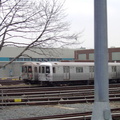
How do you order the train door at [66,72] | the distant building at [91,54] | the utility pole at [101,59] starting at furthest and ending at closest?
the distant building at [91,54] < the train door at [66,72] < the utility pole at [101,59]

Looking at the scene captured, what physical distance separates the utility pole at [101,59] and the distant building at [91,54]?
6212 cm

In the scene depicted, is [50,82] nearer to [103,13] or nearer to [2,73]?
[103,13]

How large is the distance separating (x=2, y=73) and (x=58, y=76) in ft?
Answer: 110

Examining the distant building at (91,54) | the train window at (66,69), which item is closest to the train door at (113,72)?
the train window at (66,69)

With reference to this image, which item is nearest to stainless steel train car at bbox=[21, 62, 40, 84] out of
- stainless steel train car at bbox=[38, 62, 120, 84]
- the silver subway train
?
the silver subway train

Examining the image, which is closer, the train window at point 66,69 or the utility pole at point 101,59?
the utility pole at point 101,59

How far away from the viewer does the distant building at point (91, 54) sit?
7038cm

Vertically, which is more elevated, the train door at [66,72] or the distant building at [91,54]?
the distant building at [91,54]

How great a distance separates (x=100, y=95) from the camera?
7223mm

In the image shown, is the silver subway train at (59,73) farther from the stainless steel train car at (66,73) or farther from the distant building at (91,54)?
the distant building at (91,54)

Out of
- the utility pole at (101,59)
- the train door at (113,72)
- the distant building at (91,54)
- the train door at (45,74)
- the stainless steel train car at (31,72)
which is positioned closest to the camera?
the utility pole at (101,59)

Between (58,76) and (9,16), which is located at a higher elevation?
(9,16)

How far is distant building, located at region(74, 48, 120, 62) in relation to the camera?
231 ft

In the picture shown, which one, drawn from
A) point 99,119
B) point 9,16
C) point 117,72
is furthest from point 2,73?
point 99,119
